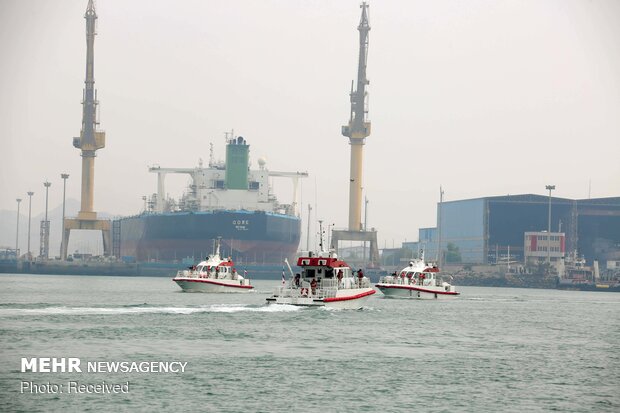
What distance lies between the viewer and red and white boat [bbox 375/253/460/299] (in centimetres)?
10312

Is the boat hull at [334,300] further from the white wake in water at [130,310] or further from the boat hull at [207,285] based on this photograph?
the boat hull at [207,285]

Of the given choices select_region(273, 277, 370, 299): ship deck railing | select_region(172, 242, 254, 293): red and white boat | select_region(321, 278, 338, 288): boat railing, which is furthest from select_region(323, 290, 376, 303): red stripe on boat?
select_region(172, 242, 254, 293): red and white boat

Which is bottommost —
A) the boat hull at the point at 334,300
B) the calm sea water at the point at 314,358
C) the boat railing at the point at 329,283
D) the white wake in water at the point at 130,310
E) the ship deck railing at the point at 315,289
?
the calm sea water at the point at 314,358

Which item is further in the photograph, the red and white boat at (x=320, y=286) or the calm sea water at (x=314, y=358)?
the red and white boat at (x=320, y=286)

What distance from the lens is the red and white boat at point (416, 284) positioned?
103 metres

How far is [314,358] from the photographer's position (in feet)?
163

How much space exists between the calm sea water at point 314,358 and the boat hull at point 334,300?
0.63 m

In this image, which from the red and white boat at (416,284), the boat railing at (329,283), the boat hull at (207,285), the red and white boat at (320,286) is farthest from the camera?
the boat hull at (207,285)

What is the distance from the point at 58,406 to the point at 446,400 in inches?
524

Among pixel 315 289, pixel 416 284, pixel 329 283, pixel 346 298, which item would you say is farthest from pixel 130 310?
pixel 416 284

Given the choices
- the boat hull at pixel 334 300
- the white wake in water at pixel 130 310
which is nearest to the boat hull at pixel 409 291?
the boat hull at pixel 334 300

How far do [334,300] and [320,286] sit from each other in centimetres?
152

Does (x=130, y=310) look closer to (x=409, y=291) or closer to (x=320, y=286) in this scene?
(x=320, y=286)

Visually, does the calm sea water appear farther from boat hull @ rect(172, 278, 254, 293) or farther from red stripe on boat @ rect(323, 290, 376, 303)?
boat hull @ rect(172, 278, 254, 293)
